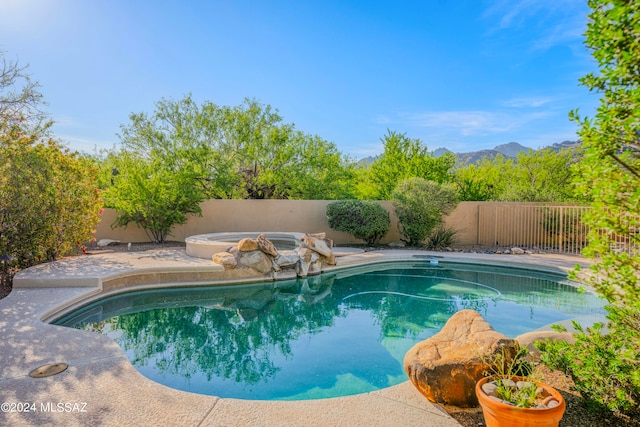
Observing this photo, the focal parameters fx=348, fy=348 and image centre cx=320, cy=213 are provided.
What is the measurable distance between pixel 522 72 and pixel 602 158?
12.9m

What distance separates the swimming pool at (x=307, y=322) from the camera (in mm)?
3967

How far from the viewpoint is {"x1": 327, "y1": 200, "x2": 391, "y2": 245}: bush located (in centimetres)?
1228

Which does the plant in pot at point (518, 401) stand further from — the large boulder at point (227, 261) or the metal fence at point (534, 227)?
the metal fence at point (534, 227)

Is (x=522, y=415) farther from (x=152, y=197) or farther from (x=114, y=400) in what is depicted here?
(x=152, y=197)

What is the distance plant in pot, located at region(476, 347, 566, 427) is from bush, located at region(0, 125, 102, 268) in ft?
27.0

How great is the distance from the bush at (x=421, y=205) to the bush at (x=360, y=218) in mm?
679

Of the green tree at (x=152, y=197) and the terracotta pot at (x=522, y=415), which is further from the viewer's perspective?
the green tree at (x=152, y=197)

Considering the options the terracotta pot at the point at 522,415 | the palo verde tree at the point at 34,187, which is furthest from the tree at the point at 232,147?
the terracotta pot at the point at 522,415

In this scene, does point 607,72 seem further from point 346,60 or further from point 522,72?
point 522,72

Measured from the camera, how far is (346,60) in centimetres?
1203

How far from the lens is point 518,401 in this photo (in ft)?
6.89

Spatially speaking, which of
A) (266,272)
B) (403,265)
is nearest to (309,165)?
(403,265)

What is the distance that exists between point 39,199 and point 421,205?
10397 mm

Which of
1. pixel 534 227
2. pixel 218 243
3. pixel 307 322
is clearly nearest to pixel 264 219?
pixel 218 243
